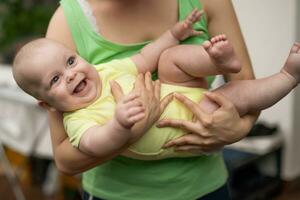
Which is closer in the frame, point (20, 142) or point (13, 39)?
point (20, 142)

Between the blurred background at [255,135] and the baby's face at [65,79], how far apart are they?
4.80 feet

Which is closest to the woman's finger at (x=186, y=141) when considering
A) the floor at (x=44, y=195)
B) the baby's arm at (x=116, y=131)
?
the baby's arm at (x=116, y=131)

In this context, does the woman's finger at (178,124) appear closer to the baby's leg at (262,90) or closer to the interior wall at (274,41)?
the baby's leg at (262,90)

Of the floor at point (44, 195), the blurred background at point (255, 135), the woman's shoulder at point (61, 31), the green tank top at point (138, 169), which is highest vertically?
the woman's shoulder at point (61, 31)

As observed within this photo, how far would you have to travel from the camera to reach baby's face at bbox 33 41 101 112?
1.00m

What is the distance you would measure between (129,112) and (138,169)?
29 cm

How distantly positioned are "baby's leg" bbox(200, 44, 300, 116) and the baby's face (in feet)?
0.81

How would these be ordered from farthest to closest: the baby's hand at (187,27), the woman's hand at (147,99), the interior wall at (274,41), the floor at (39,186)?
the floor at (39,186)
the interior wall at (274,41)
the baby's hand at (187,27)
the woman's hand at (147,99)

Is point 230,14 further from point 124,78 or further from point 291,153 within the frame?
point 291,153

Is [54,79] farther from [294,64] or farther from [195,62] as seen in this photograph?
[294,64]

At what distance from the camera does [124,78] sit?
1037 mm

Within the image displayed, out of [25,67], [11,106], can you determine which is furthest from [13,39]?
[25,67]

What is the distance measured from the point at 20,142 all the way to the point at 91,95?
6.13ft

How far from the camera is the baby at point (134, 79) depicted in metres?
0.98
